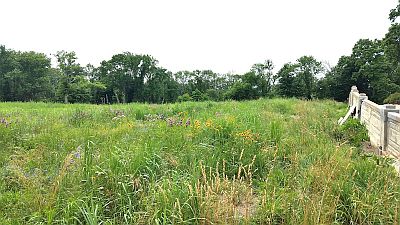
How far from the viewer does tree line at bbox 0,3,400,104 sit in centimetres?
3780

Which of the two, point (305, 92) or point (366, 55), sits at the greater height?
point (366, 55)

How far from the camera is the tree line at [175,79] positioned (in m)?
37.8

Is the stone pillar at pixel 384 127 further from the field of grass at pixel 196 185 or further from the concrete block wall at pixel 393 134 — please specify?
the field of grass at pixel 196 185

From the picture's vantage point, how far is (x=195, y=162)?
12.1ft

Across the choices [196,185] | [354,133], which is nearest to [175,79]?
[354,133]

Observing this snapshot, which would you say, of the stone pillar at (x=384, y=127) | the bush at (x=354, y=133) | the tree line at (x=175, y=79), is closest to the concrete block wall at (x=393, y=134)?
the stone pillar at (x=384, y=127)

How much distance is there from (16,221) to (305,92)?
46782 millimetres

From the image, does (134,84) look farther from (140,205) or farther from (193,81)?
(140,205)

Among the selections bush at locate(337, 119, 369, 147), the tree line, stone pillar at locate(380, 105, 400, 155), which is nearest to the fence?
stone pillar at locate(380, 105, 400, 155)

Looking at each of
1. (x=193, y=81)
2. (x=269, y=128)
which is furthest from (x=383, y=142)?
(x=193, y=81)

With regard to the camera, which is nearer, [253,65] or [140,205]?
[140,205]

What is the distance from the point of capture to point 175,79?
65875 mm

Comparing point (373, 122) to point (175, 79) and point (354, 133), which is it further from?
point (175, 79)

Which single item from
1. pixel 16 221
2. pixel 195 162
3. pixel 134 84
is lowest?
pixel 16 221
